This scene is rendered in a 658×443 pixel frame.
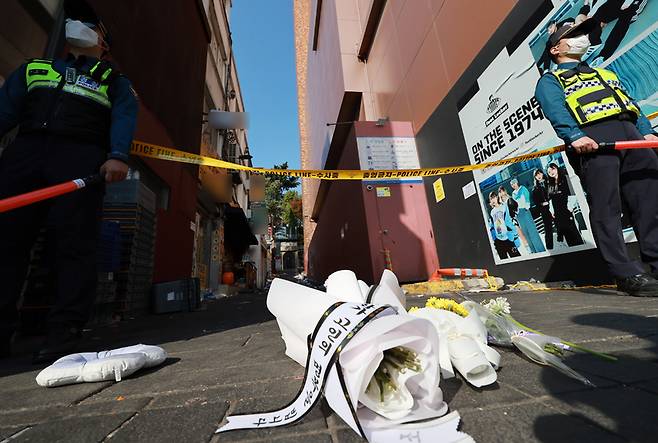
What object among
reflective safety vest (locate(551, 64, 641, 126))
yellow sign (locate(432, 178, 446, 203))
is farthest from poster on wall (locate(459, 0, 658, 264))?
yellow sign (locate(432, 178, 446, 203))

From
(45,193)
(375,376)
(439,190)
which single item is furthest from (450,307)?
(439,190)

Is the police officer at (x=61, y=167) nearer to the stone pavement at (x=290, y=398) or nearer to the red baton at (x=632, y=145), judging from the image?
the stone pavement at (x=290, y=398)

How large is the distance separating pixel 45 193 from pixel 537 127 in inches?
178

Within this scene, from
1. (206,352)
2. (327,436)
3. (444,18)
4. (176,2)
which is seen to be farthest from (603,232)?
(176,2)

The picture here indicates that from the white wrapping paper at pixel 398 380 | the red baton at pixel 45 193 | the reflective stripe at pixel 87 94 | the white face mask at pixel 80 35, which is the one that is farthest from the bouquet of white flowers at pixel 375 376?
the white face mask at pixel 80 35

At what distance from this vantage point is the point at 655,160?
7.20 feet

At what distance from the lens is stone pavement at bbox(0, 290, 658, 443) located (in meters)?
0.67

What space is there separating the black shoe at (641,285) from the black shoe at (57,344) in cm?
375

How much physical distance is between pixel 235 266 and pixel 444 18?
514 inches

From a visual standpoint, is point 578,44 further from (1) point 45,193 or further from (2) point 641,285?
(1) point 45,193

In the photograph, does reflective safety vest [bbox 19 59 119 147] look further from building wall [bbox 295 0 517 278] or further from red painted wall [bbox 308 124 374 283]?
red painted wall [bbox 308 124 374 283]

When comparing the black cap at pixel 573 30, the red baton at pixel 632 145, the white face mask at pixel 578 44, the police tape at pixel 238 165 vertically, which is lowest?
the red baton at pixel 632 145

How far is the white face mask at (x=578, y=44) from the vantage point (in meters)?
2.44

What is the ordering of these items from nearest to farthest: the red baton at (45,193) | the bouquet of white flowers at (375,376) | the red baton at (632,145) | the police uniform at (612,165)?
the bouquet of white flowers at (375,376)
the red baton at (45,193)
the red baton at (632,145)
the police uniform at (612,165)
